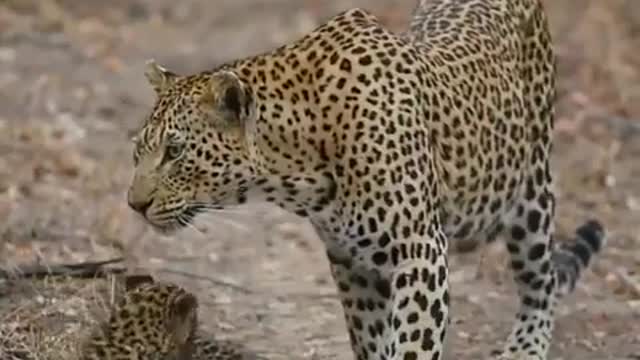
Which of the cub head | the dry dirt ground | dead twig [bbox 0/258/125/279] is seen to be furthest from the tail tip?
the cub head

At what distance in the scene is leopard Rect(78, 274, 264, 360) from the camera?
819 centimetres

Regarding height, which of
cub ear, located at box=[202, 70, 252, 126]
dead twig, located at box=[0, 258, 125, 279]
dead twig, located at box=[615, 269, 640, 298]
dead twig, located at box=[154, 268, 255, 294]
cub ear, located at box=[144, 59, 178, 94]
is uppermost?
cub ear, located at box=[144, 59, 178, 94]

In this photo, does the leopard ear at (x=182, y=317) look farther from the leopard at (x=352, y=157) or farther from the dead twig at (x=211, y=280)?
the dead twig at (x=211, y=280)

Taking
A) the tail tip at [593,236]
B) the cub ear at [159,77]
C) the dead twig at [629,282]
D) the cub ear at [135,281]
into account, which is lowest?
the dead twig at [629,282]

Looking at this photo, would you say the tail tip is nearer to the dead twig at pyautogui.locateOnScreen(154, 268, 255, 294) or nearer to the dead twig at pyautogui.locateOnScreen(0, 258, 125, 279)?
the dead twig at pyautogui.locateOnScreen(154, 268, 255, 294)

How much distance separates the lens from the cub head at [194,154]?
783cm

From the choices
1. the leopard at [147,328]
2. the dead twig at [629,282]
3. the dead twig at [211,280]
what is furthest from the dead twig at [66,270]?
the dead twig at [629,282]

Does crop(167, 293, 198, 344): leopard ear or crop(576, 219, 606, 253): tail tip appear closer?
crop(167, 293, 198, 344): leopard ear

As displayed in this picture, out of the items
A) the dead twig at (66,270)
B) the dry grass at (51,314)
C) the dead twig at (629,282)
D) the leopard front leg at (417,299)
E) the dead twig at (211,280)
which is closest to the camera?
the leopard front leg at (417,299)

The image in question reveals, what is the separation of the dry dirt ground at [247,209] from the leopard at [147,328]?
55 cm

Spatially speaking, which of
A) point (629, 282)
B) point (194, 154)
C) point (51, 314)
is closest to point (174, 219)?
point (194, 154)

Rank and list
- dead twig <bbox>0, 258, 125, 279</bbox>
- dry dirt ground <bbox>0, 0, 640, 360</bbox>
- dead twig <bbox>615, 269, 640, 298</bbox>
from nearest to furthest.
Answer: dead twig <bbox>0, 258, 125, 279</bbox> → dry dirt ground <bbox>0, 0, 640, 360</bbox> → dead twig <bbox>615, 269, 640, 298</bbox>

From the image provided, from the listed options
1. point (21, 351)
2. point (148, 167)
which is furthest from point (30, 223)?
point (148, 167)

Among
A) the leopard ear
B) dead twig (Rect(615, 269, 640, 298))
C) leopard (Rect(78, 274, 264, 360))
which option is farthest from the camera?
dead twig (Rect(615, 269, 640, 298))
